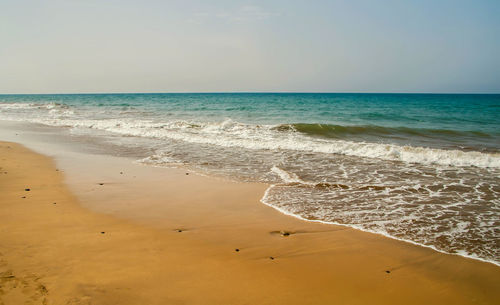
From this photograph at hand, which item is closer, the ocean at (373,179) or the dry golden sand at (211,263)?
the dry golden sand at (211,263)

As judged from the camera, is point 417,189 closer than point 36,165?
A: Yes

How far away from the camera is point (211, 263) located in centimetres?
355

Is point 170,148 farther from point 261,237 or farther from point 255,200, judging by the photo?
point 261,237

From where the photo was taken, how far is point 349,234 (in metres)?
4.52

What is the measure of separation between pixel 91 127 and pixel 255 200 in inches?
721

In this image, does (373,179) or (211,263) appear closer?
(211,263)

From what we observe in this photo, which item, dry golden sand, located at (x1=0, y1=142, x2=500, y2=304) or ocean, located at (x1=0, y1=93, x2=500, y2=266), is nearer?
dry golden sand, located at (x1=0, y1=142, x2=500, y2=304)

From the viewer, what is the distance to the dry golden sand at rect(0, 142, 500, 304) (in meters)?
2.92

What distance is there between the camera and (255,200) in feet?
19.9

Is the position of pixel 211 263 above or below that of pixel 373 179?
below

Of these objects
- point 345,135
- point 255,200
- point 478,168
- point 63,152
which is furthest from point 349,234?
point 345,135

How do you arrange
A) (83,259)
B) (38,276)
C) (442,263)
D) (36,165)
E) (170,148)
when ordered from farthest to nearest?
(170,148), (36,165), (442,263), (83,259), (38,276)

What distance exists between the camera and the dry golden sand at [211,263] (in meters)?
2.92

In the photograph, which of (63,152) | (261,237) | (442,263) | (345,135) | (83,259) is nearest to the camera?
(83,259)
